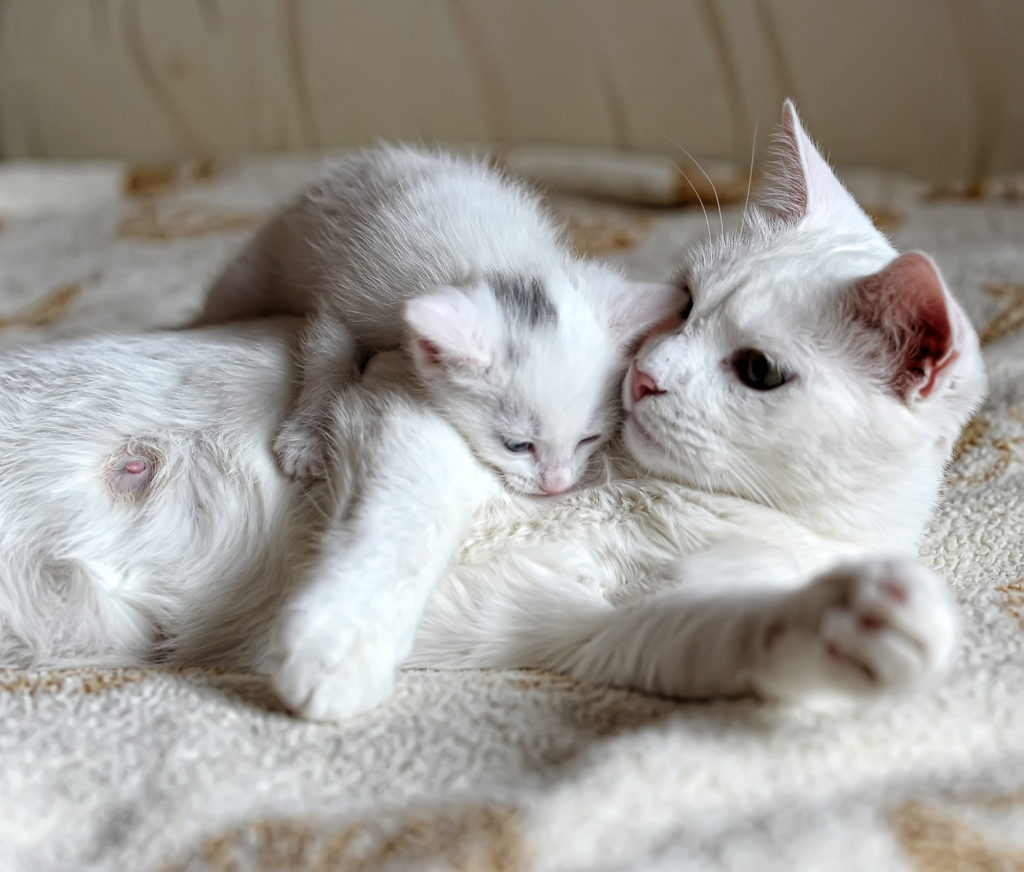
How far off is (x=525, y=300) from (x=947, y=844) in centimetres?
60

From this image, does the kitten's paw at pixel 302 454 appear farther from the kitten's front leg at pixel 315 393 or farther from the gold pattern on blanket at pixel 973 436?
the gold pattern on blanket at pixel 973 436

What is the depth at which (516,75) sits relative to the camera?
2.65 meters

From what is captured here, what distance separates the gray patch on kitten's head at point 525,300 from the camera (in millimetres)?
965

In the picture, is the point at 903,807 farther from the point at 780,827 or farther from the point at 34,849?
the point at 34,849

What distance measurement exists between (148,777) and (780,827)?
0.44 metres

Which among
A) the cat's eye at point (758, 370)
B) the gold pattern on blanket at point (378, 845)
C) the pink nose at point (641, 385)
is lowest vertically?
the gold pattern on blanket at point (378, 845)

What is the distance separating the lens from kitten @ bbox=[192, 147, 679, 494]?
3.08 feet

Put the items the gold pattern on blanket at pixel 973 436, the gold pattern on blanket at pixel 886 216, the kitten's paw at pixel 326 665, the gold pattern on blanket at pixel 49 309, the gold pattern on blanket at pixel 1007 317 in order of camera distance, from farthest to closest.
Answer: the gold pattern on blanket at pixel 886 216 → the gold pattern on blanket at pixel 49 309 → the gold pattern on blanket at pixel 1007 317 → the gold pattern on blanket at pixel 973 436 → the kitten's paw at pixel 326 665

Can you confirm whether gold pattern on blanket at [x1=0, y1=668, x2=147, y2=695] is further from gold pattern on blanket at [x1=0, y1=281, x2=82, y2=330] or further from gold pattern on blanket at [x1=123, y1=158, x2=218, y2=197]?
gold pattern on blanket at [x1=123, y1=158, x2=218, y2=197]

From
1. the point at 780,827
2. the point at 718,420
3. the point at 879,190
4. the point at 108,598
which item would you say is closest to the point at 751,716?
the point at 780,827

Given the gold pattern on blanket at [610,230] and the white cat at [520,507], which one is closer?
the white cat at [520,507]

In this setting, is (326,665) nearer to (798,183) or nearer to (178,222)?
(798,183)

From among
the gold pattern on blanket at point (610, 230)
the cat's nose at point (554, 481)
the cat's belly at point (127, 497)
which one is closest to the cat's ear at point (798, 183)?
the cat's nose at point (554, 481)

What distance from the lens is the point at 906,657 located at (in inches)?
23.7
